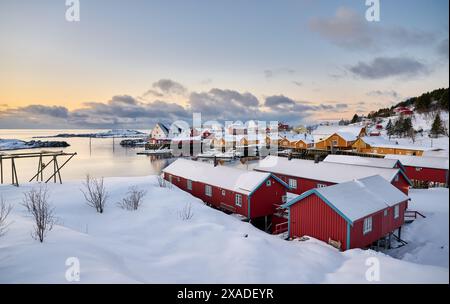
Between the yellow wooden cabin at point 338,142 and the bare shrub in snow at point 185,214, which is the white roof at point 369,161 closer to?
the bare shrub in snow at point 185,214

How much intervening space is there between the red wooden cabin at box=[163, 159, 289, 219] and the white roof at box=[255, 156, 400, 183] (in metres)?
5.49

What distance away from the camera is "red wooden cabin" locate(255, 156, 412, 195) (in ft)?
75.3

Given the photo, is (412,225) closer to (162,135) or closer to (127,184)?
(127,184)

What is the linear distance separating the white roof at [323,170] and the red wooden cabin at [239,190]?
5.49m

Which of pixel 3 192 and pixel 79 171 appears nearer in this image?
pixel 3 192

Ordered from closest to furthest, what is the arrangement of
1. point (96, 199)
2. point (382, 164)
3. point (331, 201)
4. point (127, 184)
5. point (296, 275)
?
point (296, 275), point (331, 201), point (96, 199), point (127, 184), point (382, 164)

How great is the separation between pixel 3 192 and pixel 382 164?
32785 mm

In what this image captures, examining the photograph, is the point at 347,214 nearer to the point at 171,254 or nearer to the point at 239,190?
the point at 171,254

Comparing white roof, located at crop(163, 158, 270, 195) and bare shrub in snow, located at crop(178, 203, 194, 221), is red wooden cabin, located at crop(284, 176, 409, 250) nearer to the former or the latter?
white roof, located at crop(163, 158, 270, 195)

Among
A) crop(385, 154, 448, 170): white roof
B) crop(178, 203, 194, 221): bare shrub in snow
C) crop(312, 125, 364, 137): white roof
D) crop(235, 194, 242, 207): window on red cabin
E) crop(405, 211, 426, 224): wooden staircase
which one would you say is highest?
crop(312, 125, 364, 137): white roof

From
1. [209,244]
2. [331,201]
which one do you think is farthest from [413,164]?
[209,244]

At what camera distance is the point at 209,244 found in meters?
11.1

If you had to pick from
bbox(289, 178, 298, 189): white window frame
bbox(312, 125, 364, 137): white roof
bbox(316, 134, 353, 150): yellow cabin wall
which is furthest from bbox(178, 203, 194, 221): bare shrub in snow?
bbox(312, 125, 364, 137): white roof

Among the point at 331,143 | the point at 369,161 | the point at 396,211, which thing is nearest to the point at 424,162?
the point at 369,161
